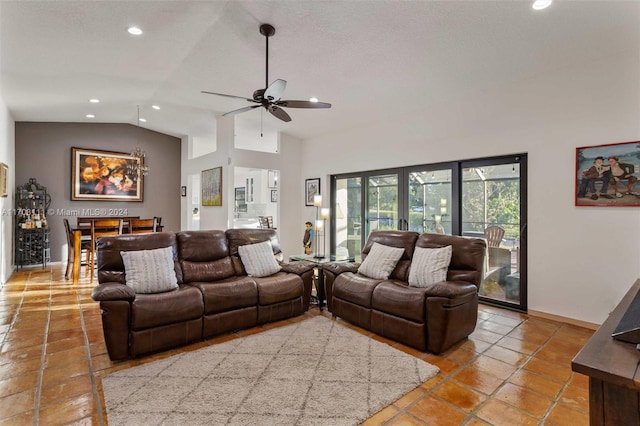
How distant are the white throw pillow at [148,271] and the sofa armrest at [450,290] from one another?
2.44 metres

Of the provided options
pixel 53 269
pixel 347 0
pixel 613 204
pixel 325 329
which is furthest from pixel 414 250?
pixel 53 269

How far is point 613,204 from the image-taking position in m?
3.19

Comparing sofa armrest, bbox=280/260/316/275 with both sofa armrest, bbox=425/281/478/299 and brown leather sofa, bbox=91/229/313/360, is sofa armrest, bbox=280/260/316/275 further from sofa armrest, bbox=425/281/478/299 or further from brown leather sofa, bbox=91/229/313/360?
sofa armrest, bbox=425/281/478/299

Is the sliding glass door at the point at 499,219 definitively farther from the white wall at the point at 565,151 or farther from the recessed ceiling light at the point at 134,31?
the recessed ceiling light at the point at 134,31

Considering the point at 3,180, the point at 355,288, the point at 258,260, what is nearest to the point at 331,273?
the point at 355,288

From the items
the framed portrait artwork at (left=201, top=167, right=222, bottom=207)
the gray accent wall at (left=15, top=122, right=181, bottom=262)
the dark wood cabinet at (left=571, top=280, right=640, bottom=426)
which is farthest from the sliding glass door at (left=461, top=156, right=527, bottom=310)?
the gray accent wall at (left=15, top=122, right=181, bottom=262)

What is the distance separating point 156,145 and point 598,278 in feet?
28.5

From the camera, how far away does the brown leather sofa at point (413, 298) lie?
2.73 m

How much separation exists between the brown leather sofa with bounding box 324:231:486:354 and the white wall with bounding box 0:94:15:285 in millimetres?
5239

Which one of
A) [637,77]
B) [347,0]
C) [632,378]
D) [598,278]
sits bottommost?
[598,278]

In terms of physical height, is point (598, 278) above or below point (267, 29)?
below

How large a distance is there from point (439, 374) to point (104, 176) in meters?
7.77

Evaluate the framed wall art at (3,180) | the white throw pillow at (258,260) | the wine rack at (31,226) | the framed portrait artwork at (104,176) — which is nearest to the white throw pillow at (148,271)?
the white throw pillow at (258,260)

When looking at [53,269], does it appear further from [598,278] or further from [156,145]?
[598,278]
